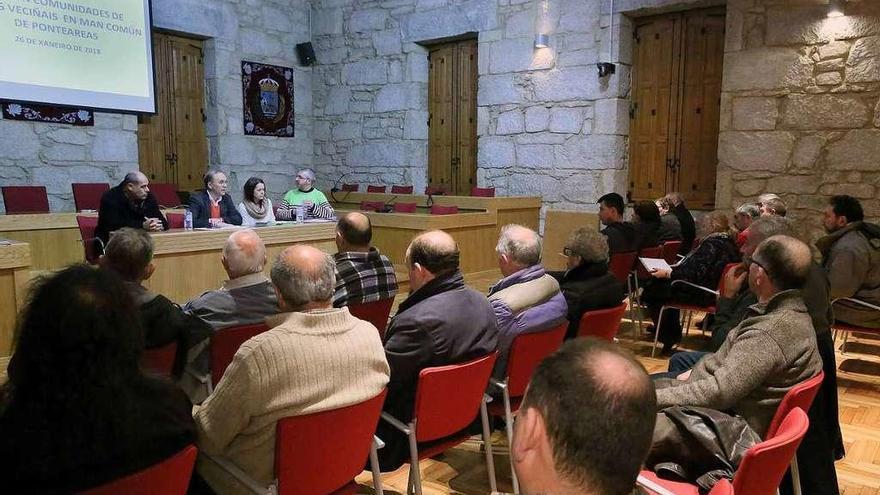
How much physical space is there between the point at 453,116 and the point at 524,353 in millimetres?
7062

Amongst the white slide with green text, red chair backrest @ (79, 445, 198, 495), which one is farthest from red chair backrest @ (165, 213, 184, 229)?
red chair backrest @ (79, 445, 198, 495)

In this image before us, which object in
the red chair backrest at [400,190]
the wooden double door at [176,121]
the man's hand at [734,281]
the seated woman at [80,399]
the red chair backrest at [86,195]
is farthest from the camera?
the red chair backrest at [400,190]

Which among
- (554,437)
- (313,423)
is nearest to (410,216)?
(313,423)

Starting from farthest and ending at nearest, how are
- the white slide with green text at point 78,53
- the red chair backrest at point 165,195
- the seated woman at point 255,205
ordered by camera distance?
the red chair backrest at point 165,195 < the white slide with green text at point 78,53 < the seated woman at point 255,205

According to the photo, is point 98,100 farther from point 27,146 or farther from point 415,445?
point 415,445

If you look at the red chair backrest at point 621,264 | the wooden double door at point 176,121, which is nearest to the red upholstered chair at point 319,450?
the red chair backrest at point 621,264

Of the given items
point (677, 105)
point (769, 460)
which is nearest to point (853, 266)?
point (769, 460)

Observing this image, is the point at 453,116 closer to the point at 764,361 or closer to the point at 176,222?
the point at 176,222

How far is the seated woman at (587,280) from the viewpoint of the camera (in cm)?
309

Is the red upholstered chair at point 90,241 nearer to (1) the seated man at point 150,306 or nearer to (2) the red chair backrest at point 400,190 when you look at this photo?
(1) the seated man at point 150,306

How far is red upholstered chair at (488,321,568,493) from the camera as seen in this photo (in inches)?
99.7

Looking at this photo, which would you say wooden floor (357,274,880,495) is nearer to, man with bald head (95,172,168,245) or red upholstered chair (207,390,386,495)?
red upholstered chair (207,390,386,495)

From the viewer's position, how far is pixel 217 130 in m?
9.01

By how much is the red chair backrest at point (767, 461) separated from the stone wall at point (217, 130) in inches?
311
